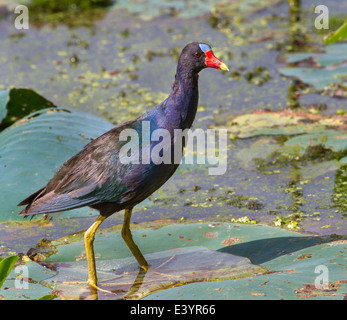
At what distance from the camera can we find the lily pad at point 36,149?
395cm

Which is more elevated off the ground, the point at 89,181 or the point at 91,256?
the point at 89,181

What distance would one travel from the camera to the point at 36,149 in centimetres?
419

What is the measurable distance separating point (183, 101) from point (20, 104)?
6.45 feet

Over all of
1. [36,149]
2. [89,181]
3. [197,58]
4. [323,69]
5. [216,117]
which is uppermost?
[323,69]

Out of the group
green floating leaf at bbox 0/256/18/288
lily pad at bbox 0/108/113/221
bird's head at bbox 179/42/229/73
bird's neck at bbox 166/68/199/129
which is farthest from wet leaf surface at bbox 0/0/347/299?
bird's head at bbox 179/42/229/73

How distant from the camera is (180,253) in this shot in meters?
3.36

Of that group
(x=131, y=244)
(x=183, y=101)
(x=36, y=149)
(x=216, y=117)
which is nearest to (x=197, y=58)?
(x=183, y=101)

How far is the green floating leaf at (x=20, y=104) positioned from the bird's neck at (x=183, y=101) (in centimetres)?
187

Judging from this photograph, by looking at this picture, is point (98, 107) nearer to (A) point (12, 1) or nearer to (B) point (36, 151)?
(B) point (36, 151)

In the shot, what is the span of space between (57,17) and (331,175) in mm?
5048

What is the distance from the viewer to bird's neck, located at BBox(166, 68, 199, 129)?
10.7 feet

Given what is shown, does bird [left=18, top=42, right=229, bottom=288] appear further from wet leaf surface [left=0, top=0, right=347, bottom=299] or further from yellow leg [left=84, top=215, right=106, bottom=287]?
wet leaf surface [left=0, top=0, right=347, bottom=299]

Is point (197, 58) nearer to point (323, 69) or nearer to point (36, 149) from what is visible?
point (36, 149)
